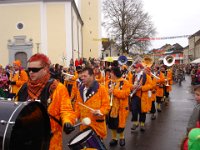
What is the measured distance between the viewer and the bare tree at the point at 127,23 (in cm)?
5188

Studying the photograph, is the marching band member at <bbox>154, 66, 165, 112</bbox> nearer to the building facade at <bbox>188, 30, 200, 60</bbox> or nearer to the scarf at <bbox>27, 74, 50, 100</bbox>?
the scarf at <bbox>27, 74, 50, 100</bbox>

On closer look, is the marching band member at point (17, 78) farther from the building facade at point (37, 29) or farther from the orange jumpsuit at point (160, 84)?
the building facade at point (37, 29)

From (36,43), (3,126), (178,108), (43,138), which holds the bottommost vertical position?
(178,108)

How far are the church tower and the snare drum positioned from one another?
48.3 metres

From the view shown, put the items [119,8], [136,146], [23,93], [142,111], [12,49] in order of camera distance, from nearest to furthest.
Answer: [23,93], [136,146], [142,111], [12,49], [119,8]

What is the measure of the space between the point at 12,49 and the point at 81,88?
1304 inches

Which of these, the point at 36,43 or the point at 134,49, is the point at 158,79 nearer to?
the point at 36,43

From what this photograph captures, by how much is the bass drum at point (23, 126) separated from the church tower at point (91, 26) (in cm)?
4938

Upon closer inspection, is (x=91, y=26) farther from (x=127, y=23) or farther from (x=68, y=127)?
(x=68, y=127)

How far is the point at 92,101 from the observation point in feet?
17.9

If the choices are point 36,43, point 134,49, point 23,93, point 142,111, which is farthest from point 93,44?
point 23,93

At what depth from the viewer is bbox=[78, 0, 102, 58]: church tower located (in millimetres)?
53031

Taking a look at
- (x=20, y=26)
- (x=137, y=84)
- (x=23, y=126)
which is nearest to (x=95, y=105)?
(x=23, y=126)

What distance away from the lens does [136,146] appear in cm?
741
